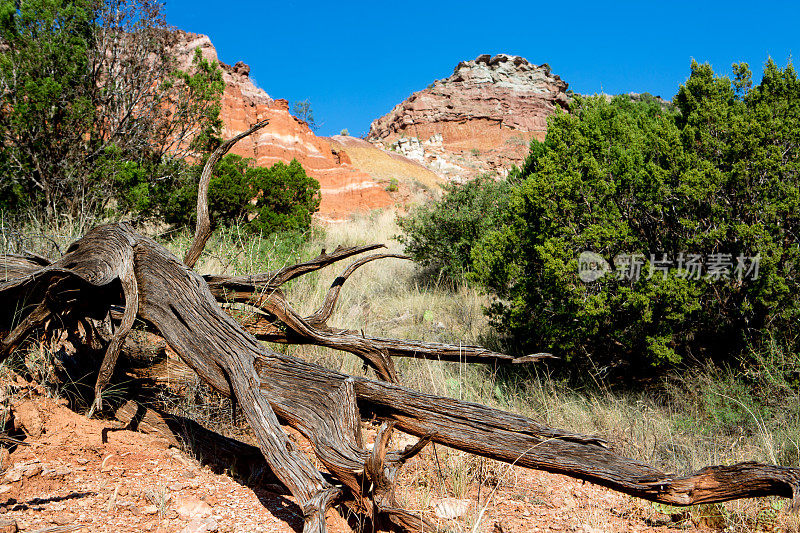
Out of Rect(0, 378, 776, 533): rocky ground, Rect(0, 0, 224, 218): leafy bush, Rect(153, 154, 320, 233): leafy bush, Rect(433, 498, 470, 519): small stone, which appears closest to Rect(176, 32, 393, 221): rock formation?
Rect(153, 154, 320, 233): leafy bush

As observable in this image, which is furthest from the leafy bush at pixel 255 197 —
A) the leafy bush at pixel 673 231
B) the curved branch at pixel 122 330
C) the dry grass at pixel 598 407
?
the curved branch at pixel 122 330

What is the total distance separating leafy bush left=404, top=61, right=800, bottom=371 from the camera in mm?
4305

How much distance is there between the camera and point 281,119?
2525 cm

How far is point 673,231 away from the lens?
4.74m

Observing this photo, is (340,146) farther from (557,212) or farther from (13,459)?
(13,459)

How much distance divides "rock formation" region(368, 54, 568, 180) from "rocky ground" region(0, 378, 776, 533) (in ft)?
136

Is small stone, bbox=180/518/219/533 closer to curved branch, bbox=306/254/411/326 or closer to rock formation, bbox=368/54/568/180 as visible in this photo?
curved branch, bbox=306/254/411/326

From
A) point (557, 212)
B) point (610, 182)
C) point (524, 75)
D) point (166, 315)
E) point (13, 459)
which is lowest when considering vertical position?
point (13, 459)

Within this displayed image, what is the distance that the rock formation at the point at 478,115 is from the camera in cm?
4700

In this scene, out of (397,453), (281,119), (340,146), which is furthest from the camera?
(340,146)

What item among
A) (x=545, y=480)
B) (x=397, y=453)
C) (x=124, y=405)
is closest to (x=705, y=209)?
(x=545, y=480)

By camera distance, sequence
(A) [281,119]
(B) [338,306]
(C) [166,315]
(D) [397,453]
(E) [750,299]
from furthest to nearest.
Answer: (A) [281,119] → (B) [338,306] → (E) [750,299] → (C) [166,315] → (D) [397,453]

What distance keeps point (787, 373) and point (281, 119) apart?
2412cm

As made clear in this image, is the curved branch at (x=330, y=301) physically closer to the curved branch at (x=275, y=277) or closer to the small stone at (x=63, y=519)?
the curved branch at (x=275, y=277)
